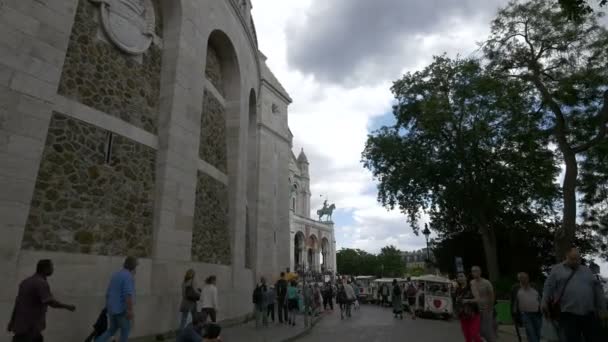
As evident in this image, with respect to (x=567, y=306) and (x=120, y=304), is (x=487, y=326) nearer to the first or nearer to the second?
(x=567, y=306)

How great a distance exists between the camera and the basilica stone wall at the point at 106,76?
25.3 ft

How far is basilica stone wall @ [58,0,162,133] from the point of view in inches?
304

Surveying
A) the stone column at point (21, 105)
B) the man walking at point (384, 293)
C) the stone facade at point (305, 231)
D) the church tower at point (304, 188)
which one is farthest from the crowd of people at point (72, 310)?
the church tower at point (304, 188)

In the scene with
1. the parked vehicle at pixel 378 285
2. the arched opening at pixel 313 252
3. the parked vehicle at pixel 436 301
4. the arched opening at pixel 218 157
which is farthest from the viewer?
the arched opening at pixel 313 252

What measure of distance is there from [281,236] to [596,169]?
704 inches

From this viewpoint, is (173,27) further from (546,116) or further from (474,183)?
(474,183)

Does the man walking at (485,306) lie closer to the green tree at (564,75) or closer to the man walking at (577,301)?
the man walking at (577,301)

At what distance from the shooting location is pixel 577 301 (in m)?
5.07

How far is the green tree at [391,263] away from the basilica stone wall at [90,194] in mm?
88410

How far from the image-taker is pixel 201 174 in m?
11.4

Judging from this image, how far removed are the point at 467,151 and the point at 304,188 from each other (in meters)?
38.6

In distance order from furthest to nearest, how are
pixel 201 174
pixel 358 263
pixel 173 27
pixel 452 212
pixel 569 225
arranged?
pixel 358 263 < pixel 452 212 < pixel 569 225 < pixel 201 174 < pixel 173 27

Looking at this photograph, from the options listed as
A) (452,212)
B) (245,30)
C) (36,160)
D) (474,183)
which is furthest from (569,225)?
(36,160)

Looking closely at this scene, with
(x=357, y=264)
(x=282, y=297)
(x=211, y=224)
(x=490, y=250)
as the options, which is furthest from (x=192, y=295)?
(x=357, y=264)
